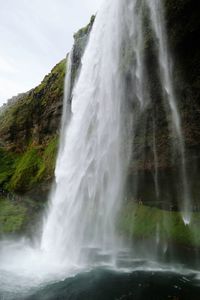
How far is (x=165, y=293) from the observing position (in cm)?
1169

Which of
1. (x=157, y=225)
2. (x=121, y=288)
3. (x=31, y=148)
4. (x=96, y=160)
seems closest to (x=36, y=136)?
(x=31, y=148)

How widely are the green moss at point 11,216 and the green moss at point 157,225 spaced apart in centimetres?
838

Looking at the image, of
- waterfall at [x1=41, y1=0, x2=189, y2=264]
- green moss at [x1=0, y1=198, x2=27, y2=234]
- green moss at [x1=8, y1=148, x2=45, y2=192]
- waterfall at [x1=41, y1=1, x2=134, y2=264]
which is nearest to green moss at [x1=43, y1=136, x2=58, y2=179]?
green moss at [x1=8, y1=148, x2=45, y2=192]

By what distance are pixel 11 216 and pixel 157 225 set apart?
41.3 ft

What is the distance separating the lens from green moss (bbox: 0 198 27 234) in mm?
24069

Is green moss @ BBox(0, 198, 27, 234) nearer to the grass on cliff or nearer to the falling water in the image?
the grass on cliff

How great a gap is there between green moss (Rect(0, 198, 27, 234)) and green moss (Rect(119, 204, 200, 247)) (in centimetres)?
838

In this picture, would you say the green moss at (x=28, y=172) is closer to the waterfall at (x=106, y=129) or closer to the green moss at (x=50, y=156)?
the green moss at (x=50, y=156)

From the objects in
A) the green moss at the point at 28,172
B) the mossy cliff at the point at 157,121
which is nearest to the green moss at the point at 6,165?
the mossy cliff at the point at 157,121

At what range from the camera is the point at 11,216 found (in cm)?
2606

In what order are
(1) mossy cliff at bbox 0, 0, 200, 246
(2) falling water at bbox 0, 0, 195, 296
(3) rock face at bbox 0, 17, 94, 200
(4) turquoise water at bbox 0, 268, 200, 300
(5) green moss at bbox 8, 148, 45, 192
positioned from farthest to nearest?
(5) green moss at bbox 8, 148, 45, 192, (3) rock face at bbox 0, 17, 94, 200, (2) falling water at bbox 0, 0, 195, 296, (1) mossy cliff at bbox 0, 0, 200, 246, (4) turquoise water at bbox 0, 268, 200, 300

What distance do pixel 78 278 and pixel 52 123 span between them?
17.7m

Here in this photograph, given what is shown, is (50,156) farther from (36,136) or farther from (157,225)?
(157,225)

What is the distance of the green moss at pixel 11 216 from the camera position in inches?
948
